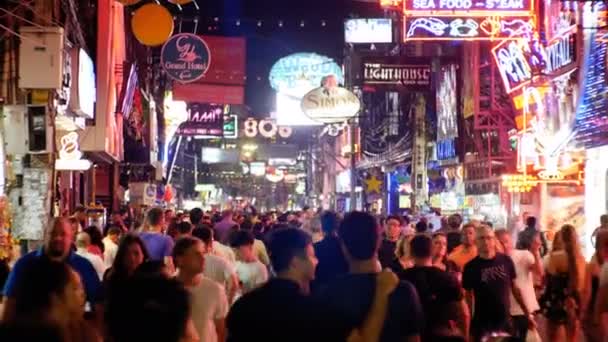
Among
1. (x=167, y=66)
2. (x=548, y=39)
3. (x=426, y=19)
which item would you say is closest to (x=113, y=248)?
(x=426, y=19)

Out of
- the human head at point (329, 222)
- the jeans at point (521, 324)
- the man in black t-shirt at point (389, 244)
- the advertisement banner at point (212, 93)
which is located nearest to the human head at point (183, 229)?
the human head at point (329, 222)

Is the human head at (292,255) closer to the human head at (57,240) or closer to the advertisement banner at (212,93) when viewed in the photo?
the human head at (57,240)

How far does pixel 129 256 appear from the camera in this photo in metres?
8.05

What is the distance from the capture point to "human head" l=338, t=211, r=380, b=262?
20.1 ft

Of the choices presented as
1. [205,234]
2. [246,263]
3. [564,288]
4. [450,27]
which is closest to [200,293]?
[205,234]

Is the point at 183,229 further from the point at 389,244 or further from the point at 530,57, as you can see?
the point at 530,57

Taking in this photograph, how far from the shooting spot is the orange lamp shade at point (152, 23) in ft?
60.3

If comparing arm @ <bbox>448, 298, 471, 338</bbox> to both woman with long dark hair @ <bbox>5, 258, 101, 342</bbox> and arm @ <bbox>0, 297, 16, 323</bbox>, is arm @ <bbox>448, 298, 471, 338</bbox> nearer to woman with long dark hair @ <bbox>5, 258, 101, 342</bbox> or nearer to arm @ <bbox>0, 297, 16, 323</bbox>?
woman with long dark hair @ <bbox>5, 258, 101, 342</bbox>

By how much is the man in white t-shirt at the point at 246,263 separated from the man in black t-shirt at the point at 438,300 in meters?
3.16

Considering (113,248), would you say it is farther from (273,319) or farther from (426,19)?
(426,19)

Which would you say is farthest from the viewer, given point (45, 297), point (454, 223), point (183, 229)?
point (454, 223)

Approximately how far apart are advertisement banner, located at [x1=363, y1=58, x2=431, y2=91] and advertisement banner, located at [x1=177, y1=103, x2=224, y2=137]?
11214 mm

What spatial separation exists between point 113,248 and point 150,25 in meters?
6.25

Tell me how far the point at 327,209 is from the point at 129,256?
10.9 m
